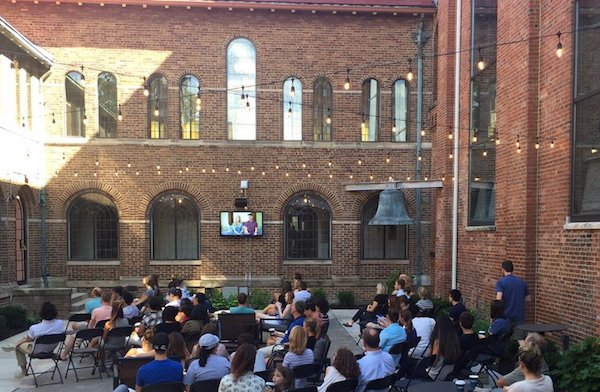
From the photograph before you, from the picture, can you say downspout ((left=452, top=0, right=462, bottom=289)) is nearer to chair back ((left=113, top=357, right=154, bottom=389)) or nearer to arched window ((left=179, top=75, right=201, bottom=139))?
arched window ((left=179, top=75, right=201, bottom=139))

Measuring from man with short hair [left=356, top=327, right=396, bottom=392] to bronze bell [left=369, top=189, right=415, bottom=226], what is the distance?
9118 millimetres

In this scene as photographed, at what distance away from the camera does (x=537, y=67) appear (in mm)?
9445

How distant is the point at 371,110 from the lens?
16.5 meters

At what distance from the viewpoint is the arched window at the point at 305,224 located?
16.4 m

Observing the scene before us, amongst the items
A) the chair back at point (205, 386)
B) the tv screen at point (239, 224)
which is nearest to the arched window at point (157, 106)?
the tv screen at point (239, 224)

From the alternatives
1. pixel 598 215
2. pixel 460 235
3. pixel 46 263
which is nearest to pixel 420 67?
pixel 460 235

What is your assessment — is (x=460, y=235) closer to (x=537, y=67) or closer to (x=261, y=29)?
(x=537, y=67)

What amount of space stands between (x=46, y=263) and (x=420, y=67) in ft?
43.3

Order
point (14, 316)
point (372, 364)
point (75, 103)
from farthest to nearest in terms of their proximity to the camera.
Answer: point (75, 103) → point (14, 316) → point (372, 364)

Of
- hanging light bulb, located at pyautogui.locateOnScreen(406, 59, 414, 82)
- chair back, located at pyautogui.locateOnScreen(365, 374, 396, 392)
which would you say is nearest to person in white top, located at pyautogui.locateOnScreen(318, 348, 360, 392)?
chair back, located at pyautogui.locateOnScreen(365, 374, 396, 392)

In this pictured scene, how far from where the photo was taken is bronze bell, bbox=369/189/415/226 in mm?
14719

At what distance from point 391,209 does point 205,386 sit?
1053cm

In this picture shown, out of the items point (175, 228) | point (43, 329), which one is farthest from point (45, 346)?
point (175, 228)

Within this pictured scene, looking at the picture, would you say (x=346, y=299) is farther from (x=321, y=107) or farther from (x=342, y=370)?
(x=342, y=370)
